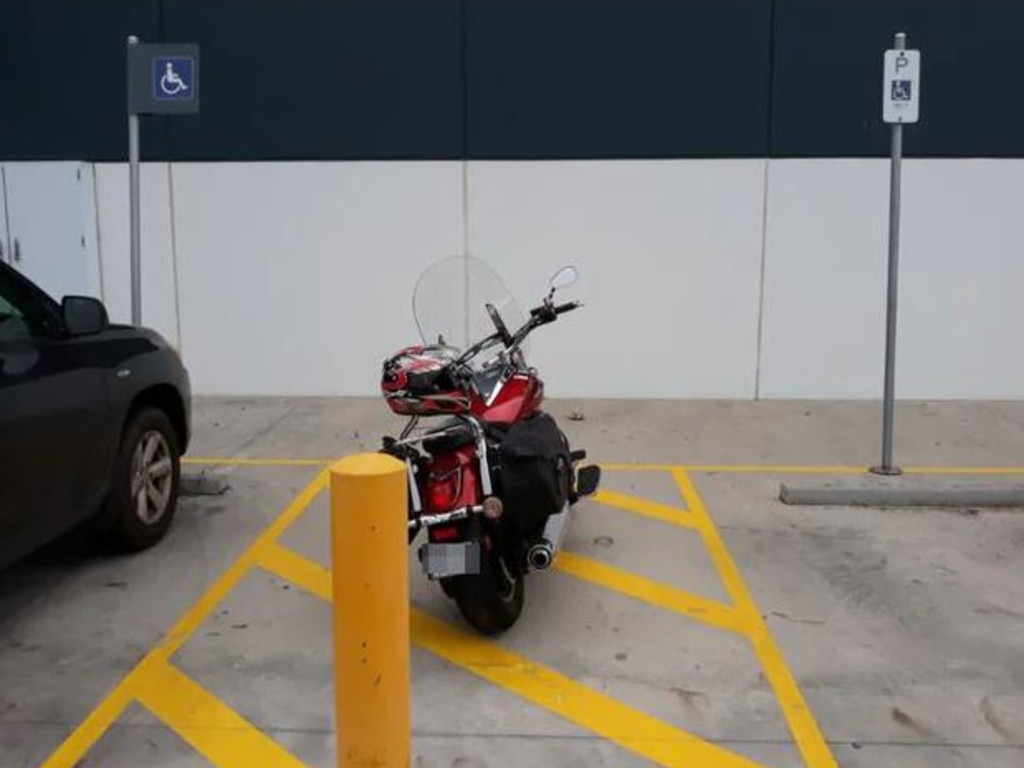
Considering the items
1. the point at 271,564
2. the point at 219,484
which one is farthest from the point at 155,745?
the point at 219,484

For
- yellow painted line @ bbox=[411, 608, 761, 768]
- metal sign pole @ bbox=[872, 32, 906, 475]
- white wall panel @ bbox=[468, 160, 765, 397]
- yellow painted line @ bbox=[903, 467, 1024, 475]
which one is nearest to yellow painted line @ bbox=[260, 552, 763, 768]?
yellow painted line @ bbox=[411, 608, 761, 768]

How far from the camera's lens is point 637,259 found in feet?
29.0

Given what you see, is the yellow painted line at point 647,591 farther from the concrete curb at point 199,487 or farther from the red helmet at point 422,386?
the concrete curb at point 199,487

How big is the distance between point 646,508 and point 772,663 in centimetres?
201

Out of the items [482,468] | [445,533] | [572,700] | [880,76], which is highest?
[880,76]

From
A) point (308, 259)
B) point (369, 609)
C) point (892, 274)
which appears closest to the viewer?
point (369, 609)

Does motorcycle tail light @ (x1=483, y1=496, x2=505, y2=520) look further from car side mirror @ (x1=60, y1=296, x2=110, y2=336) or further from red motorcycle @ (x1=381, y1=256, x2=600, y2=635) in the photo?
car side mirror @ (x1=60, y1=296, x2=110, y2=336)

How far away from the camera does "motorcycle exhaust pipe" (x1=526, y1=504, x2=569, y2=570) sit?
13.4 ft

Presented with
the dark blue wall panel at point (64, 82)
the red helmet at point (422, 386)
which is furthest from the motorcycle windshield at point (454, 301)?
the dark blue wall panel at point (64, 82)

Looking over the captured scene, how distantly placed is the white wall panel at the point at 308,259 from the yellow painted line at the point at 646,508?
10.8 feet

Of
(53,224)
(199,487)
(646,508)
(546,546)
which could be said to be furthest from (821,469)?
(53,224)

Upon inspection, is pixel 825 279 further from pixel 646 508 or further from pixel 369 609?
pixel 369 609

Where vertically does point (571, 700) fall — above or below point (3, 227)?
below

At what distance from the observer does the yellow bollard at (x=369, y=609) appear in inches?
98.3
